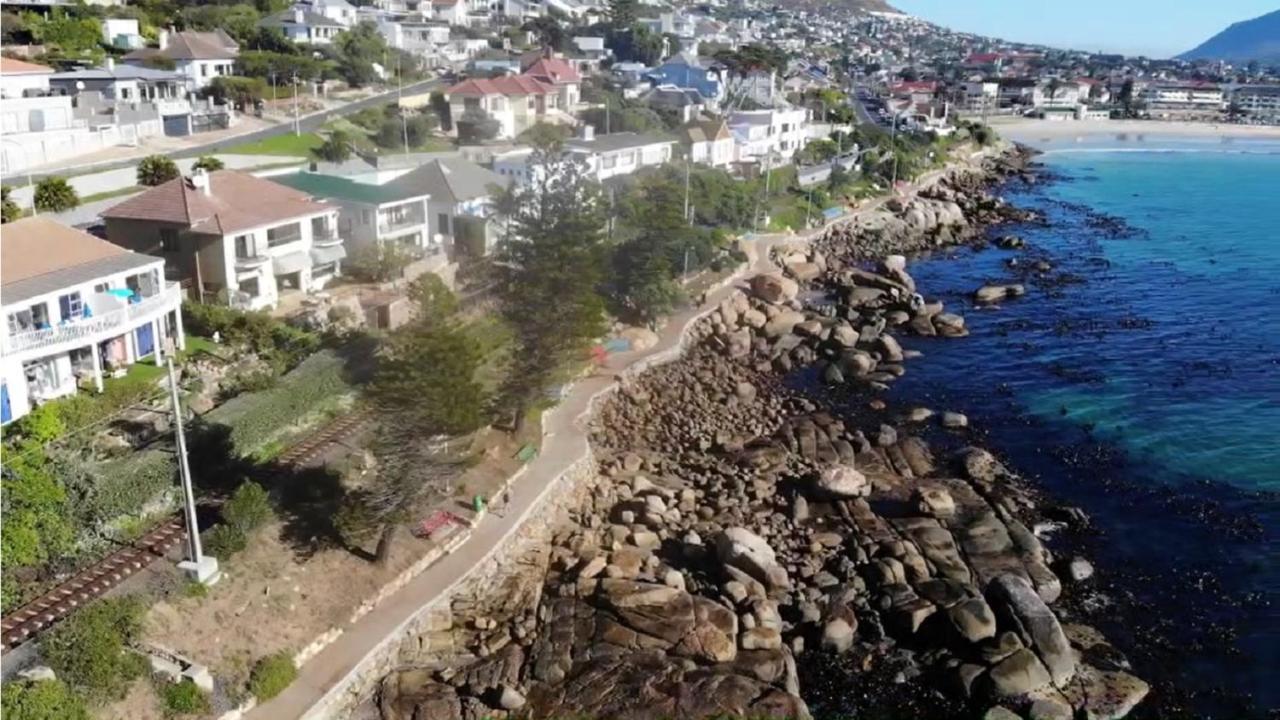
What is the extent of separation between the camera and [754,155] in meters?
78.2

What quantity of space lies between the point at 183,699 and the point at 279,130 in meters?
53.4

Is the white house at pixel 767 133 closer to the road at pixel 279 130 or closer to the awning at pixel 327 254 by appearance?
the road at pixel 279 130

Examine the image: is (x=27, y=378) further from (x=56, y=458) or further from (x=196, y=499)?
(x=196, y=499)

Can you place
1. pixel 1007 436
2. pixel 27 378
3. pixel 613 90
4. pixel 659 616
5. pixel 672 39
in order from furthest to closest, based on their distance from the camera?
1. pixel 672 39
2. pixel 613 90
3. pixel 1007 436
4. pixel 27 378
5. pixel 659 616

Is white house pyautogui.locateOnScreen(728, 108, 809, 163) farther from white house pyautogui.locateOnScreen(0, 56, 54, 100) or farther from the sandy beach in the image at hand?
the sandy beach

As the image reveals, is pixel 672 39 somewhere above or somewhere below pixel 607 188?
above

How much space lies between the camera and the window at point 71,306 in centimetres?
2722

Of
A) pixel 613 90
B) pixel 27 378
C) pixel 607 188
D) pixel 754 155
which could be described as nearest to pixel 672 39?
pixel 613 90

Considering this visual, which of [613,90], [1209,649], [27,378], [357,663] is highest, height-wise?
[613,90]

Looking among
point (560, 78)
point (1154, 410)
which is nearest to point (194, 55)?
point (560, 78)

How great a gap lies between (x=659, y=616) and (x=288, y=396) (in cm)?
1262

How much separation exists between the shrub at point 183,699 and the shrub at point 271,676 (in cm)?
92

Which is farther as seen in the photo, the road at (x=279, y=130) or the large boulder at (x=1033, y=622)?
the road at (x=279, y=130)

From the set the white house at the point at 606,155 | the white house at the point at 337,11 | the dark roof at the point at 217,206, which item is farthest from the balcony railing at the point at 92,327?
the white house at the point at 337,11
